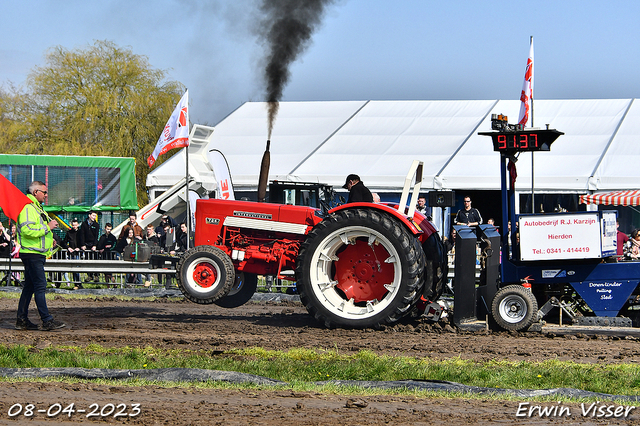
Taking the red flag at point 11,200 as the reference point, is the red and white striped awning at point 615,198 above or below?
above

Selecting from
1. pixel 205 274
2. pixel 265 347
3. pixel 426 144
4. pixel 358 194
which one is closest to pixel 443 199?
pixel 358 194

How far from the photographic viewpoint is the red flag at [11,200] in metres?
9.02

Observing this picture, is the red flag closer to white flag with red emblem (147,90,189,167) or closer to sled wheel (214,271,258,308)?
sled wheel (214,271,258,308)

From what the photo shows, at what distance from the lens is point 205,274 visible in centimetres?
941

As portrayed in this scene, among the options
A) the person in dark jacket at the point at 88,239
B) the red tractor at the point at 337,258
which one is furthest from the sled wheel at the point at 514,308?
the person in dark jacket at the point at 88,239

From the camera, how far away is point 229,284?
931cm

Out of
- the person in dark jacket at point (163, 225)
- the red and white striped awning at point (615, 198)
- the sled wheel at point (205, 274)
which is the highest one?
the red and white striped awning at point (615, 198)

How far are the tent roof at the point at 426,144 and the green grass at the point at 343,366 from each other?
11.8 m

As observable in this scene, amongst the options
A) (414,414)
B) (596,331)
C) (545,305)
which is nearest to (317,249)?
(545,305)

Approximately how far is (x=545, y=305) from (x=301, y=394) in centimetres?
441

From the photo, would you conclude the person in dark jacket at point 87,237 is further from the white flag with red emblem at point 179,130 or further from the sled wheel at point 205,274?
the sled wheel at point 205,274

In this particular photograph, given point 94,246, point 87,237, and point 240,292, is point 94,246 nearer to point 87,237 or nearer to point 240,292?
point 87,237

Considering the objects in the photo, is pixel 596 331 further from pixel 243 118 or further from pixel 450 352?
pixel 243 118

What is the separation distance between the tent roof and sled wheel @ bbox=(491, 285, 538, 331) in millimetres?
9653
